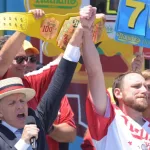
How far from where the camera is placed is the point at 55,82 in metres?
2.70

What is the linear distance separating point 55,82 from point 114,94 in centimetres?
62

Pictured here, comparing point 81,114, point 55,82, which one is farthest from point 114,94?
point 81,114

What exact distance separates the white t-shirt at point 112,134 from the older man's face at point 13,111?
50cm

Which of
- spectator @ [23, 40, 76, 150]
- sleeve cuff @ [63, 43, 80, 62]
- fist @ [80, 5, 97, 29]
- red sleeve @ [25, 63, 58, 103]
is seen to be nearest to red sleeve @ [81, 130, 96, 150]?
spectator @ [23, 40, 76, 150]

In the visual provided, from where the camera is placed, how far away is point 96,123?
9.51 ft

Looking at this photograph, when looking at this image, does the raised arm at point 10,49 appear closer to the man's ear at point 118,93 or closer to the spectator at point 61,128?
the spectator at point 61,128

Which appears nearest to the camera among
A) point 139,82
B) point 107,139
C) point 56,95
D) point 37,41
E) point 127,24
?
point 56,95

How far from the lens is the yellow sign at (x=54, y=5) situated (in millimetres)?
3945

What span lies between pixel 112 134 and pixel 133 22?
934 mm

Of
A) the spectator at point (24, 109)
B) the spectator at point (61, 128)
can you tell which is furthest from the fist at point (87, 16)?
the spectator at point (61, 128)

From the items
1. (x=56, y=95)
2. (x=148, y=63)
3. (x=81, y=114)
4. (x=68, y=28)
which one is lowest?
(x=81, y=114)

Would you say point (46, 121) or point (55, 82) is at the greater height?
point (55, 82)

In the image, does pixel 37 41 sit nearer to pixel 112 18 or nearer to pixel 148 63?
pixel 112 18

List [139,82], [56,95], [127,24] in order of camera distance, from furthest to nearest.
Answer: [127,24] < [139,82] < [56,95]
